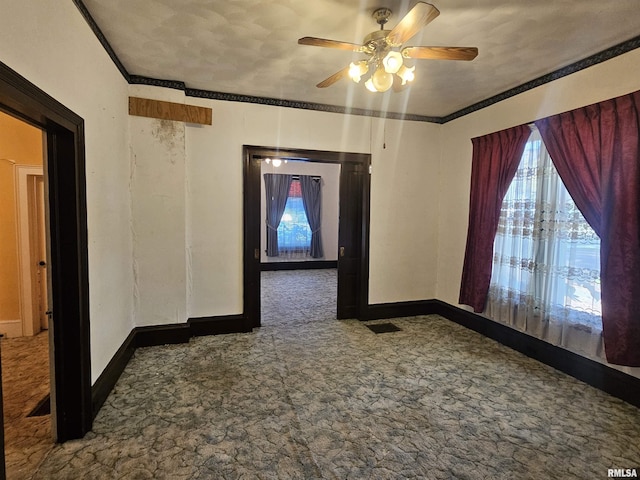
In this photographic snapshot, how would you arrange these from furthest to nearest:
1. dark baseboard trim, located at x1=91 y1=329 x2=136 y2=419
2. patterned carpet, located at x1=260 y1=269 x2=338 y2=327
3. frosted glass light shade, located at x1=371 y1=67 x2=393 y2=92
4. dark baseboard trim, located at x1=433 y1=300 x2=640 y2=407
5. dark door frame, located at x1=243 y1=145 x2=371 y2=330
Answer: patterned carpet, located at x1=260 y1=269 x2=338 y2=327, dark door frame, located at x1=243 y1=145 x2=371 y2=330, dark baseboard trim, located at x1=433 y1=300 x2=640 y2=407, dark baseboard trim, located at x1=91 y1=329 x2=136 y2=419, frosted glass light shade, located at x1=371 y1=67 x2=393 y2=92

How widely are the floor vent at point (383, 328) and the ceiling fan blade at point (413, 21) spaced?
322cm

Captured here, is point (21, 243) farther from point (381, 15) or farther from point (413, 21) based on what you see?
point (413, 21)

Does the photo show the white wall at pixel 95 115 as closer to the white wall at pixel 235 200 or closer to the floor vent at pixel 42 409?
the white wall at pixel 235 200

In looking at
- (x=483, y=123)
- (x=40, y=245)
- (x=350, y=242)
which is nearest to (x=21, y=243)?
(x=40, y=245)

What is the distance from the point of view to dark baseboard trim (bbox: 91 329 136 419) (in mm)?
2381

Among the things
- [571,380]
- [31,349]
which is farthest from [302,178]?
[571,380]

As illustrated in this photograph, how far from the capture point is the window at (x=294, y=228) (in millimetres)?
8914

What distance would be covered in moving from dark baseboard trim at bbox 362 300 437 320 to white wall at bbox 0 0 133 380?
2.97 metres

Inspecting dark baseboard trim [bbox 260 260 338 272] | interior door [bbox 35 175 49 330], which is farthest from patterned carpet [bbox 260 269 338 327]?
interior door [bbox 35 175 49 330]

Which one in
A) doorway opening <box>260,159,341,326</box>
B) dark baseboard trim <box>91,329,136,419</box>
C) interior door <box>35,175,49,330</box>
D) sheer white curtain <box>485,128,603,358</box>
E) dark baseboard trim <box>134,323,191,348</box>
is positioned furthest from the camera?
doorway opening <box>260,159,341,326</box>

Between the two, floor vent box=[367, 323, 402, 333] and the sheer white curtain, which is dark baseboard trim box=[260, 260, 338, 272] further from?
the sheer white curtain

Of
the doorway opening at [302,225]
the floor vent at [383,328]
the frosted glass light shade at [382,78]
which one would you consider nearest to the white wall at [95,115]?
the frosted glass light shade at [382,78]

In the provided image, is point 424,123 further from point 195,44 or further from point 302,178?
point 302,178

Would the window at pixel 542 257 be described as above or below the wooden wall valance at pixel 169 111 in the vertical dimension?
below
